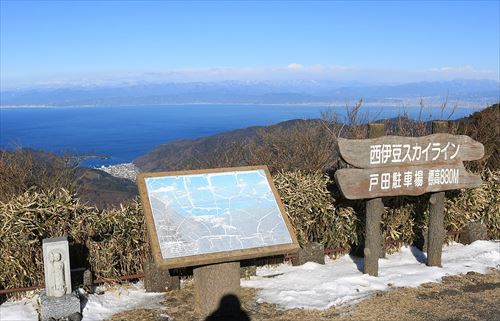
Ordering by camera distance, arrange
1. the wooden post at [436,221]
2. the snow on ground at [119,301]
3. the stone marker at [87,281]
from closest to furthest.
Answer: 1. the snow on ground at [119,301]
2. the stone marker at [87,281]
3. the wooden post at [436,221]

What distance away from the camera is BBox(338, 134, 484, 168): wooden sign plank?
5.63m

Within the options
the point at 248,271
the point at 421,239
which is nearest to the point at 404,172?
the point at 421,239

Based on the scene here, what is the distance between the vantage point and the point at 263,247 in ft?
14.9

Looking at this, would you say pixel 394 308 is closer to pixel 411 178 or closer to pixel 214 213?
pixel 411 178

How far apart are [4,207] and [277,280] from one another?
12.0 ft

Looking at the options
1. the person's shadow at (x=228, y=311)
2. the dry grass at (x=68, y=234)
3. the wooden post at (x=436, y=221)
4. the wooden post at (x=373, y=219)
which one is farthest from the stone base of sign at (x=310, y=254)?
the dry grass at (x=68, y=234)

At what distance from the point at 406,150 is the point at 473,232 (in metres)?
3.12

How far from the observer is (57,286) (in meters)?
4.92

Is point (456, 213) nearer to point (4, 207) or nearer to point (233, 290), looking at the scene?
point (233, 290)

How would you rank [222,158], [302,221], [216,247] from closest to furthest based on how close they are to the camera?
[216,247] < [302,221] < [222,158]

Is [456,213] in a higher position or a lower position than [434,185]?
lower

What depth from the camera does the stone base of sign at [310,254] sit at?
6668 millimetres

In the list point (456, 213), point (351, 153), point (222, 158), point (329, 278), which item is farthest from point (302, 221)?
point (222, 158)

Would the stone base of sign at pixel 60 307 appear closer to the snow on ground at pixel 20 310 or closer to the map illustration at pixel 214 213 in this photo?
the snow on ground at pixel 20 310
